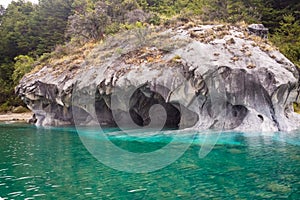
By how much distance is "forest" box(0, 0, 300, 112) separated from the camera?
42.3m

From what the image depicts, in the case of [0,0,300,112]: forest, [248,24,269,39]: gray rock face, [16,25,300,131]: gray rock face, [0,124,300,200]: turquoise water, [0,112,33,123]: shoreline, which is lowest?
[0,124,300,200]: turquoise water


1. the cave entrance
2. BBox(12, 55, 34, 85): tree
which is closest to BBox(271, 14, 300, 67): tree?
the cave entrance

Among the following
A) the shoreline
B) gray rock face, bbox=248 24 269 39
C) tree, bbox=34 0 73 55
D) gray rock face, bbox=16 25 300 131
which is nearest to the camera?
gray rock face, bbox=16 25 300 131

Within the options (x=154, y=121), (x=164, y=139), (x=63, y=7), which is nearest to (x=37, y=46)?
(x=63, y=7)

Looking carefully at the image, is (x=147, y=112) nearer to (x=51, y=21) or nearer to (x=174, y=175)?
(x=174, y=175)

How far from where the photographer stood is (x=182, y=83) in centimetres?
2636

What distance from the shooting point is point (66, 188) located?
451 inches

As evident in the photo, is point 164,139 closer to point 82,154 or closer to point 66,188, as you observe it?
point 82,154

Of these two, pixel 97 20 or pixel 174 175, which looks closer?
pixel 174 175

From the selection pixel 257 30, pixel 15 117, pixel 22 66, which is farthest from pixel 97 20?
pixel 15 117

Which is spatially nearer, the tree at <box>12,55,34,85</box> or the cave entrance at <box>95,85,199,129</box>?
the cave entrance at <box>95,85,199,129</box>

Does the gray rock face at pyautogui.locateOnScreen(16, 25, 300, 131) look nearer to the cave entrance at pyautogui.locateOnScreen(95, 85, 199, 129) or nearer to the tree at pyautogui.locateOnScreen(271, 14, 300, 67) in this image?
the cave entrance at pyautogui.locateOnScreen(95, 85, 199, 129)

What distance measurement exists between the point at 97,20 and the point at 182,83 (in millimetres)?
22666

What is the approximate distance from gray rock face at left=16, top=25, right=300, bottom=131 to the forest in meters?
5.80
